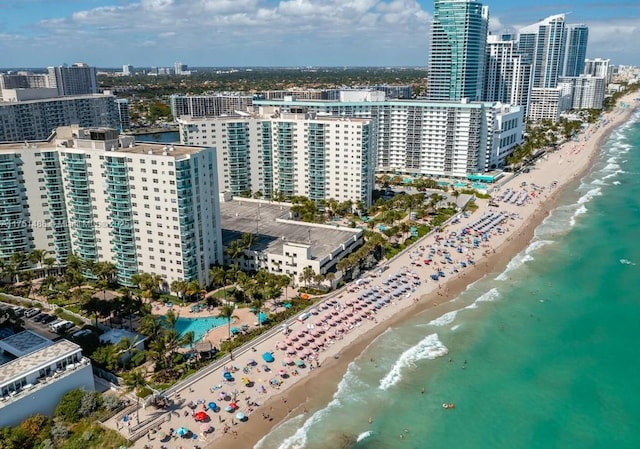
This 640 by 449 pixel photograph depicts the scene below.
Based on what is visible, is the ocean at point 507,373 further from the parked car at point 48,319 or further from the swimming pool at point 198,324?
the parked car at point 48,319

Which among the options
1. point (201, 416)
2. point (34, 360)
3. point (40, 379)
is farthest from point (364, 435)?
point (34, 360)

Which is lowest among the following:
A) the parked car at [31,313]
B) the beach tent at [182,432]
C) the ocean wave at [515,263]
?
the ocean wave at [515,263]

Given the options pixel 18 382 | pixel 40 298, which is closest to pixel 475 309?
→ pixel 18 382

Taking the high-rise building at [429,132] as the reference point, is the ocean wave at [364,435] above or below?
below

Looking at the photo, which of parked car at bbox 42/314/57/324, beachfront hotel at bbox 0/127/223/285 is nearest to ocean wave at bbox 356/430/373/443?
beachfront hotel at bbox 0/127/223/285

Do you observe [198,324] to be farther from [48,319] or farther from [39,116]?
[39,116]

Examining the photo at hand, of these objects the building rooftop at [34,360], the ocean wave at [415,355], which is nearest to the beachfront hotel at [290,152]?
the ocean wave at [415,355]

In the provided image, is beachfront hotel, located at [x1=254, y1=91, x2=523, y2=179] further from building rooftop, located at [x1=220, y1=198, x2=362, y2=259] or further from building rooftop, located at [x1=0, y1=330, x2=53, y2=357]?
Answer: building rooftop, located at [x1=0, y1=330, x2=53, y2=357]
